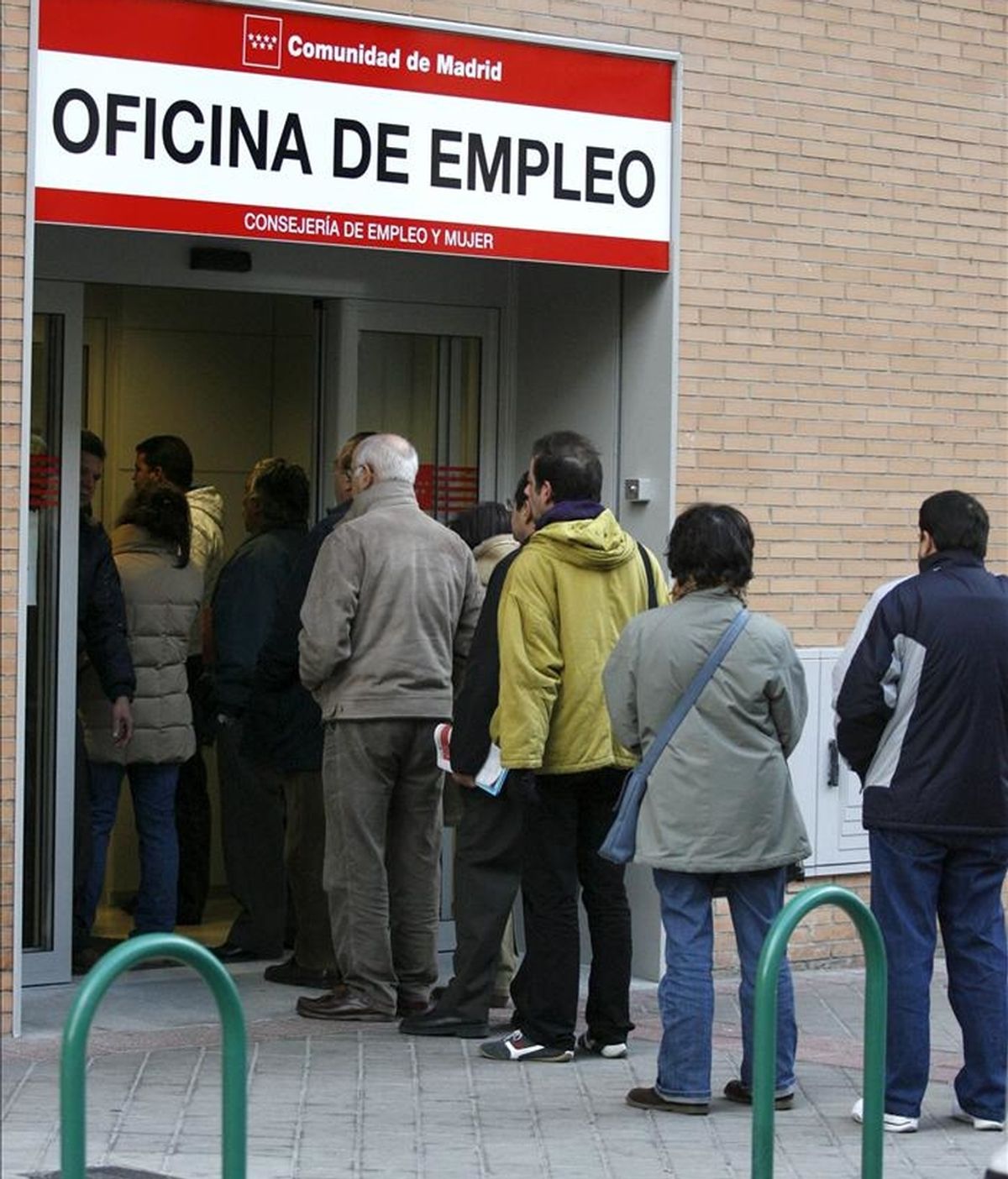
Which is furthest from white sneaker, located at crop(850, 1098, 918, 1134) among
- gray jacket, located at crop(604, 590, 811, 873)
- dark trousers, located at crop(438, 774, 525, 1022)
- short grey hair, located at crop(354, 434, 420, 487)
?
short grey hair, located at crop(354, 434, 420, 487)

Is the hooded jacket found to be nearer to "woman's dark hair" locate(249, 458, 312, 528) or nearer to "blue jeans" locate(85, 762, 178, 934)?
"woman's dark hair" locate(249, 458, 312, 528)

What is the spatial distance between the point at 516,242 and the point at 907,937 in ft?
11.1

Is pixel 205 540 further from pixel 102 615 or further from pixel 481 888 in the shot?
pixel 481 888

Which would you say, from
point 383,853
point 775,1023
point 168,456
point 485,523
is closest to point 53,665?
point 168,456

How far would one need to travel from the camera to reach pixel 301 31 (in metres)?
8.48

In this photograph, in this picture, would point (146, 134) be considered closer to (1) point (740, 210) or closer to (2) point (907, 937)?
(1) point (740, 210)

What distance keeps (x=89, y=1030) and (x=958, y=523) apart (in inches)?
133

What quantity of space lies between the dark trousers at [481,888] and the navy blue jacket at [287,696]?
41.8 inches

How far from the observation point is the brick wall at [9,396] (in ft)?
25.8

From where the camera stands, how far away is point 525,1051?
7.66m

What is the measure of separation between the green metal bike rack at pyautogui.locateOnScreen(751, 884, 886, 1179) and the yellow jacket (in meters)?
1.91

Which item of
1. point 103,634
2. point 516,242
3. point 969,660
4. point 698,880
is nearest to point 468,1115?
point 698,880

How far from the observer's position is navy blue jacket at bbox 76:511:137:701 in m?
8.89

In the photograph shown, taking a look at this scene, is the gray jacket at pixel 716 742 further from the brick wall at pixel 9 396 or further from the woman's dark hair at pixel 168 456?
the woman's dark hair at pixel 168 456
